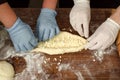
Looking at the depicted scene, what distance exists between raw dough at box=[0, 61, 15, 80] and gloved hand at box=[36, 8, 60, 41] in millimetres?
258

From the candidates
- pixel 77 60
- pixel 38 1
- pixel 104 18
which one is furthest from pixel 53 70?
pixel 38 1

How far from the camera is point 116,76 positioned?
1.35 meters

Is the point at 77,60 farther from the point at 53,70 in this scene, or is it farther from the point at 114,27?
the point at 114,27

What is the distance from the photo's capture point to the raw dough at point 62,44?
4.68ft

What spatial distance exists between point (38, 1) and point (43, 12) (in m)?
0.61

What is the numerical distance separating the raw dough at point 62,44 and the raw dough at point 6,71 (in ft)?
0.60

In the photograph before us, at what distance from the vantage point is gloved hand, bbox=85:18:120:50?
1.42m

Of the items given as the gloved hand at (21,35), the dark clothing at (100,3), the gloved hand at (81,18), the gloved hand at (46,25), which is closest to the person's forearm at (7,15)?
the gloved hand at (21,35)

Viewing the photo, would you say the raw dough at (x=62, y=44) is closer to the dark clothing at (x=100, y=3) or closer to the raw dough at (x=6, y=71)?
the raw dough at (x=6, y=71)

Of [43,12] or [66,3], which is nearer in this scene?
[43,12]

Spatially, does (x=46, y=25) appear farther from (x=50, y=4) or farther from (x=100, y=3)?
(x=100, y=3)

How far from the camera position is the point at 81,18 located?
1.52m

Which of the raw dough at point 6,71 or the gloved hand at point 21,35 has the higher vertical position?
the gloved hand at point 21,35

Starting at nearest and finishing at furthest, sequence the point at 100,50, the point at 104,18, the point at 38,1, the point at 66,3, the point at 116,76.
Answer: the point at 116,76 < the point at 100,50 < the point at 104,18 < the point at 66,3 < the point at 38,1
